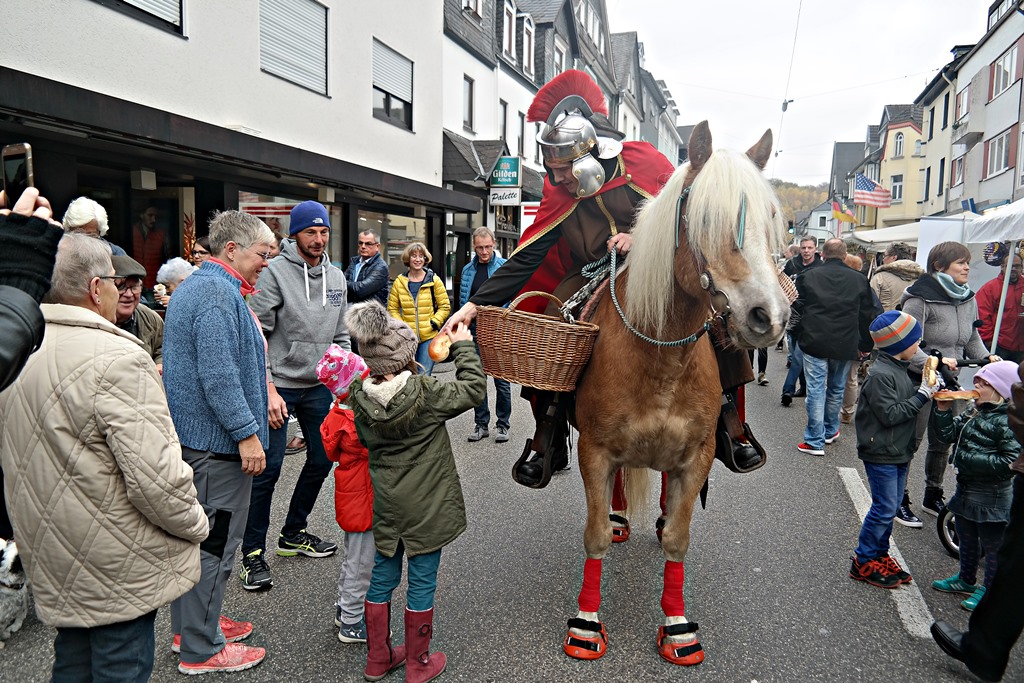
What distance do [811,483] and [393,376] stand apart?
434 cm

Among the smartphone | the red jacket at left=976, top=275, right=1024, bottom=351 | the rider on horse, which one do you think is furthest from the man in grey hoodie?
the red jacket at left=976, top=275, right=1024, bottom=351

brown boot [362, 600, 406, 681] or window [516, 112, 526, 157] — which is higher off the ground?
window [516, 112, 526, 157]

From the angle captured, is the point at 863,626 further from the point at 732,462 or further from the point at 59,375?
the point at 59,375

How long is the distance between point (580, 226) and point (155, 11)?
6.95 metres

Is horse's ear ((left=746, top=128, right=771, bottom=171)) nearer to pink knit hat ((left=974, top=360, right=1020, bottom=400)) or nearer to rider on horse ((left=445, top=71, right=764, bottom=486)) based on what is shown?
rider on horse ((left=445, top=71, right=764, bottom=486))

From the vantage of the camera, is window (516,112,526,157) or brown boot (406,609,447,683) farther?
window (516,112,526,157)

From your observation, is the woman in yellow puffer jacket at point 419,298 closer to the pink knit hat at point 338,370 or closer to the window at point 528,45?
the pink knit hat at point 338,370

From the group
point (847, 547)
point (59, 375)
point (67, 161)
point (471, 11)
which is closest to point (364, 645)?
point (59, 375)

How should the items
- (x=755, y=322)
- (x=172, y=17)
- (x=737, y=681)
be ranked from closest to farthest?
(x=755, y=322) → (x=737, y=681) → (x=172, y=17)

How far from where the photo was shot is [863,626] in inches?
134

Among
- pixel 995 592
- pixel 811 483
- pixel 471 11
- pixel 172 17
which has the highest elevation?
pixel 471 11

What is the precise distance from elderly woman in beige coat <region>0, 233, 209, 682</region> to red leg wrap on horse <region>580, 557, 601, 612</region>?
1.84 meters

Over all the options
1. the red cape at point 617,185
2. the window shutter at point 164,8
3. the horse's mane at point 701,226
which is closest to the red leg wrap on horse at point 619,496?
the red cape at point 617,185

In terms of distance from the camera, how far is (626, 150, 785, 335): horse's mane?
8.43ft
